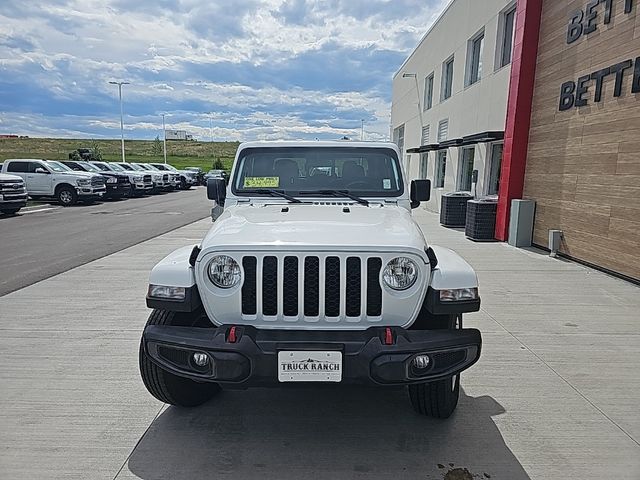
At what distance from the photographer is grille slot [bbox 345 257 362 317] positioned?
2.79 m

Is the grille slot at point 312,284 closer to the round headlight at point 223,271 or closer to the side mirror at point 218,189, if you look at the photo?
the round headlight at point 223,271

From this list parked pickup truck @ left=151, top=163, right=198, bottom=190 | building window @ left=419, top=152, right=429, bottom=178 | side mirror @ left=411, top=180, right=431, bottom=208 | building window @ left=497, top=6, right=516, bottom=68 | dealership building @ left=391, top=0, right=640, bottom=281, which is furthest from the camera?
parked pickup truck @ left=151, top=163, right=198, bottom=190

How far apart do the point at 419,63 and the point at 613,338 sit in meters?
21.2

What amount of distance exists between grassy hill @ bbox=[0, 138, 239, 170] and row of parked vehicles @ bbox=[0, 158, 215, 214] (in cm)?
A: 4595

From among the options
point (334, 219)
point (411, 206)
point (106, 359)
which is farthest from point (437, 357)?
point (106, 359)

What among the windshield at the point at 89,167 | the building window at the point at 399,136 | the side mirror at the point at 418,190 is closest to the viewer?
the side mirror at the point at 418,190

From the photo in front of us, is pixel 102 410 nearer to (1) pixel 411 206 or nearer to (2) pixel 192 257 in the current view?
(2) pixel 192 257

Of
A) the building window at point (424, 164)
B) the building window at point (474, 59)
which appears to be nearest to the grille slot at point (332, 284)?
the building window at point (474, 59)

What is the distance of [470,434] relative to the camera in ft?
10.4

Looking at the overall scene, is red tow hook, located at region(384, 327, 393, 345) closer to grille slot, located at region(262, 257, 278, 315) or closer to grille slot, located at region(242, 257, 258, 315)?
grille slot, located at region(262, 257, 278, 315)

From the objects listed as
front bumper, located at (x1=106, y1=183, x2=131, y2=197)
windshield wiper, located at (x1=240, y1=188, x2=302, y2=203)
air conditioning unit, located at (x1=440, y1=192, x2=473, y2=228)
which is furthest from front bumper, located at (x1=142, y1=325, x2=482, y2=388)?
front bumper, located at (x1=106, y1=183, x2=131, y2=197)

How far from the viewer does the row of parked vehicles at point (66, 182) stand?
1630cm

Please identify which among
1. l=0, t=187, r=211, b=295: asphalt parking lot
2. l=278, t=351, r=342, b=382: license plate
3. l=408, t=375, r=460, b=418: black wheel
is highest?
l=278, t=351, r=342, b=382: license plate

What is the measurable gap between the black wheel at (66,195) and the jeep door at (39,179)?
35 centimetres
